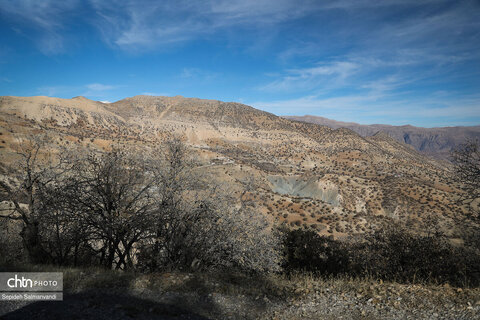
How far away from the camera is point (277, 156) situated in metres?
67.8

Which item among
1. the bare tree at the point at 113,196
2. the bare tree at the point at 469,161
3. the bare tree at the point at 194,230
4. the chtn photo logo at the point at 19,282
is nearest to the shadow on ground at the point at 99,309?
the chtn photo logo at the point at 19,282

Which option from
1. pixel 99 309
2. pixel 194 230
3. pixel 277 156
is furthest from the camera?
pixel 277 156

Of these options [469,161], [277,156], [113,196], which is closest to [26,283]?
Answer: [113,196]

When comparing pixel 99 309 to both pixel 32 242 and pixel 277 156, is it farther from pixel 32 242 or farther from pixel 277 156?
pixel 277 156

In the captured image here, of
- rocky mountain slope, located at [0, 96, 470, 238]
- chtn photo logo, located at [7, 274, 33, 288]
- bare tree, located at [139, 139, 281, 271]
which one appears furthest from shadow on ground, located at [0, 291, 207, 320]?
rocky mountain slope, located at [0, 96, 470, 238]

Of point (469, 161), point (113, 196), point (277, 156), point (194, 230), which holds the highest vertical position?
point (469, 161)

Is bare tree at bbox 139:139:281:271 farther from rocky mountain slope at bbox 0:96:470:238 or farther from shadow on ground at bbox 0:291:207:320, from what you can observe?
rocky mountain slope at bbox 0:96:470:238

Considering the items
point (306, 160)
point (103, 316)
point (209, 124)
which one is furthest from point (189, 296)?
point (209, 124)

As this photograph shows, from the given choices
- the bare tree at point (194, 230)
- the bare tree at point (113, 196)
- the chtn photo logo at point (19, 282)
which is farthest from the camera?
the bare tree at point (194, 230)

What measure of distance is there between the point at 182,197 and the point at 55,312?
4666 mm

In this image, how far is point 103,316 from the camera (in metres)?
4.62

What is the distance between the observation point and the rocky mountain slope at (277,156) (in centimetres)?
3034

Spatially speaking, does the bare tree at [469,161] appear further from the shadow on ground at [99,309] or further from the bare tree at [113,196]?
the bare tree at [113,196]

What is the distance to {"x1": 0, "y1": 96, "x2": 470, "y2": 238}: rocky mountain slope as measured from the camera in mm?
30344
